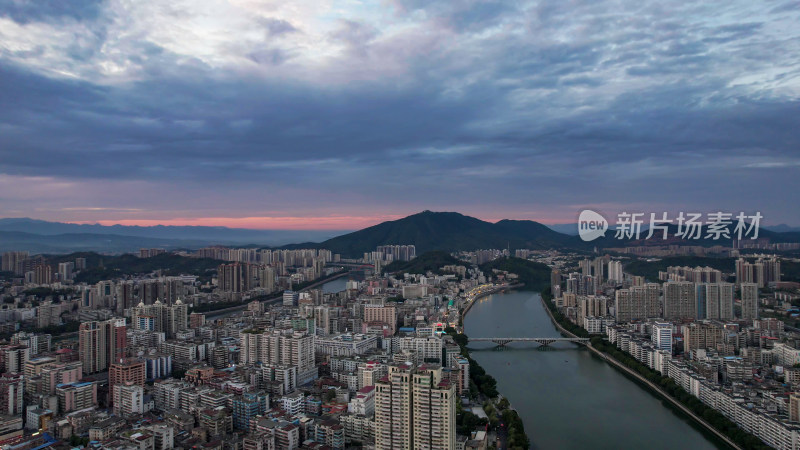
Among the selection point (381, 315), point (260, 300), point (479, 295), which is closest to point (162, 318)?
point (381, 315)

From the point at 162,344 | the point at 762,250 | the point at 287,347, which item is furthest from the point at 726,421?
the point at 762,250

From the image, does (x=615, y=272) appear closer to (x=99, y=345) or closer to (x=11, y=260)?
(x=99, y=345)

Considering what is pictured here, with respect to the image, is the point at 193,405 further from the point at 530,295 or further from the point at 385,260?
the point at 385,260

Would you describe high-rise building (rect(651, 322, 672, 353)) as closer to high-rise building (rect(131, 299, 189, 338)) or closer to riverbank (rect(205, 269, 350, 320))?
high-rise building (rect(131, 299, 189, 338))

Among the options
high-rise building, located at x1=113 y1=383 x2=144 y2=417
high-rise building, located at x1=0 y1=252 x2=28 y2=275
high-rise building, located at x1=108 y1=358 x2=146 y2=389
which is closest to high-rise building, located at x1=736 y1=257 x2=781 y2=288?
high-rise building, located at x1=108 y1=358 x2=146 y2=389

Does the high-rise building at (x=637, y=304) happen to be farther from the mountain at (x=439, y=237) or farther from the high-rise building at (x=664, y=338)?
the mountain at (x=439, y=237)

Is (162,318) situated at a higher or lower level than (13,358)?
higher
